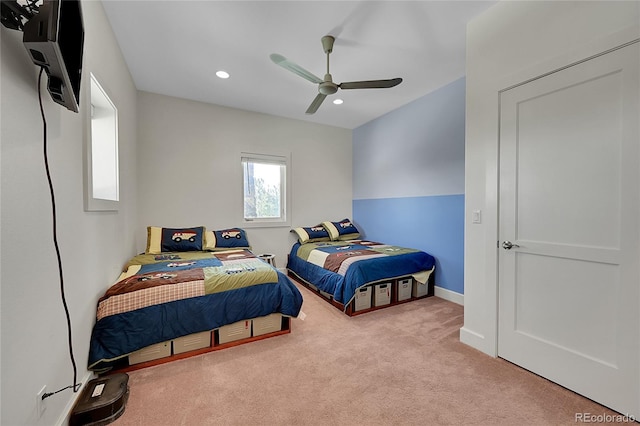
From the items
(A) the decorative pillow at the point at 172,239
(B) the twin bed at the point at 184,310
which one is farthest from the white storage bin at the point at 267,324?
(A) the decorative pillow at the point at 172,239

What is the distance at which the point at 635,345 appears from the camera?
1.40m

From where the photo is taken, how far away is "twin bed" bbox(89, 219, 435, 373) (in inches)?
72.6

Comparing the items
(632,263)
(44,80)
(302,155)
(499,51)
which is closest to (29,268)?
(44,80)

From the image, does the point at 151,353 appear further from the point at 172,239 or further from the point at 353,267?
the point at 353,267

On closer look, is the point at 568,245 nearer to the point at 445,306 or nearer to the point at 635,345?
the point at 635,345

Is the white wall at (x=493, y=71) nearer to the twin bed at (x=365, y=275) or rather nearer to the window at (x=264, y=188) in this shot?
the twin bed at (x=365, y=275)

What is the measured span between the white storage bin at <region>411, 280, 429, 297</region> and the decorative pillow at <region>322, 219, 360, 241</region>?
1.60 m

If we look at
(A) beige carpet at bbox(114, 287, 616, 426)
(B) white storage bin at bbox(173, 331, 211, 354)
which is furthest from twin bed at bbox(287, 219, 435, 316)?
(B) white storage bin at bbox(173, 331, 211, 354)

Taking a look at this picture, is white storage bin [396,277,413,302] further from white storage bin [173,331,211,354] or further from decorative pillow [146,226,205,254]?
decorative pillow [146,226,205,254]

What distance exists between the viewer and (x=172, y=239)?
3.42 meters

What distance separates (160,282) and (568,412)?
2885 mm

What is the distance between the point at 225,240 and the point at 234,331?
1.75 meters

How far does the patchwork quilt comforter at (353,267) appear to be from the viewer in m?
2.88

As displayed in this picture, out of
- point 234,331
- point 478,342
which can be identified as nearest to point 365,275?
point 478,342
